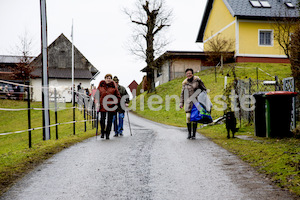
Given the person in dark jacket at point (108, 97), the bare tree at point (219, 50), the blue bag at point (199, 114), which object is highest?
the bare tree at point (219, 50)

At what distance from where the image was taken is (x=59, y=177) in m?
5.94

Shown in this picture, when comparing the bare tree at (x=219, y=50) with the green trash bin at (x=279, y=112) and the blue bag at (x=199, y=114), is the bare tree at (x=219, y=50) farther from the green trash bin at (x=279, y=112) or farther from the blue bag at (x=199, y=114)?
the green trash bin at (x=279, y=112)

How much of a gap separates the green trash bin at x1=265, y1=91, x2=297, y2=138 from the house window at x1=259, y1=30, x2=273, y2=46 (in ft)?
99.9

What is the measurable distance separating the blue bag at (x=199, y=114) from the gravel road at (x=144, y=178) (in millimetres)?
2942

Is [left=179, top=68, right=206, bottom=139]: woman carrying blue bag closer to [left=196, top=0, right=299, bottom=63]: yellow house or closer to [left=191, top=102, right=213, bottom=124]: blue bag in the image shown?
[left=191, top=102, right=213, bottom=124]: blue bag

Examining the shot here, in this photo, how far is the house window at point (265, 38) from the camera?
39.5m

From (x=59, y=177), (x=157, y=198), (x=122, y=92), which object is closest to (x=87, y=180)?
(x=59, y=177)

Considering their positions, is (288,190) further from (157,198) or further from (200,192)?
(157,198)

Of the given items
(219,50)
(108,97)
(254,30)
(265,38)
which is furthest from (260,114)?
(265,38)

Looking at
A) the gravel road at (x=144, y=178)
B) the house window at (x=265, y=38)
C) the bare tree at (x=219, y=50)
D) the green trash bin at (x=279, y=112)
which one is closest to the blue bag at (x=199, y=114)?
the green trash bin at (x=279, y=112)

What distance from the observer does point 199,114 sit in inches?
454

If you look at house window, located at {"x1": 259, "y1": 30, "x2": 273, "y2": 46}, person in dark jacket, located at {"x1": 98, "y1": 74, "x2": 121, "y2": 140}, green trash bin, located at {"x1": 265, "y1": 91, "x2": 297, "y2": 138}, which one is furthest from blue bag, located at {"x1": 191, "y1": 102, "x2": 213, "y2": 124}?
house window, located at {"x1": 259, "y1": 30, "x2": 273, "y2": 46}

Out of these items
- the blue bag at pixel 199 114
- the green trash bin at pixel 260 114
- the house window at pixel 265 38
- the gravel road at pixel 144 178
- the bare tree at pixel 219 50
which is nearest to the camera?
the gravel road at pixel 144 178

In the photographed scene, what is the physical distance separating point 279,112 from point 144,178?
593 cm
